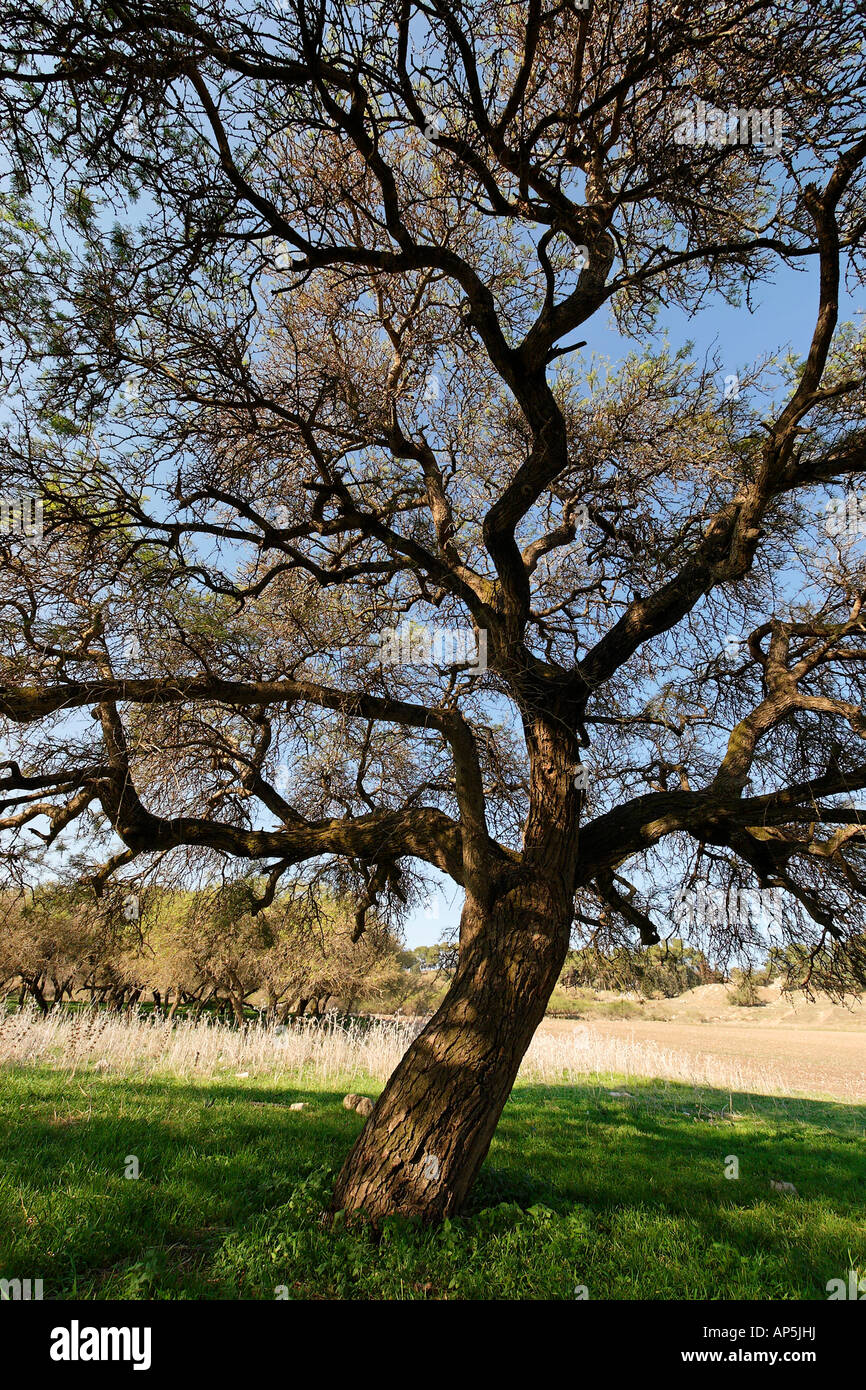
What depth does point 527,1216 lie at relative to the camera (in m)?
3.84

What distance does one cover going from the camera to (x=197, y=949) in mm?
8820

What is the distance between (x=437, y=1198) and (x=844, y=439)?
583 cm

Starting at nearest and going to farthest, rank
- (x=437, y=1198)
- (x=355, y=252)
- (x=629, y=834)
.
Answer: (x=437, y=1198) < (x=355, y=252) < (x=629, y=834)

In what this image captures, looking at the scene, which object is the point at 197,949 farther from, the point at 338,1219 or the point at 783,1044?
the point at 783,1044

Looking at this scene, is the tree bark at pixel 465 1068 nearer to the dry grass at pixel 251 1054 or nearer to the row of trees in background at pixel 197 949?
the row of trees in background at pixel 197 949

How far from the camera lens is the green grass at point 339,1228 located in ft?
9.87

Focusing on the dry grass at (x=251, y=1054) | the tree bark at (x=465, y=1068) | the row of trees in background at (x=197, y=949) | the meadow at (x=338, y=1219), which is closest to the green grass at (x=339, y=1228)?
the meadow at (x=338, y=1219)

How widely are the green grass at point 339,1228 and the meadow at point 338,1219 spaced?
14 millimetres

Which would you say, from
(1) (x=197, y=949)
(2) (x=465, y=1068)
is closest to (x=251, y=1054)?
(1) (x=197, y=949)

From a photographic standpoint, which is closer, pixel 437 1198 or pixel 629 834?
pixel 437 1198

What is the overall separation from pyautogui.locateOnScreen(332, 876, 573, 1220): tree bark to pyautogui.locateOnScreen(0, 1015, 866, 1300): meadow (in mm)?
190

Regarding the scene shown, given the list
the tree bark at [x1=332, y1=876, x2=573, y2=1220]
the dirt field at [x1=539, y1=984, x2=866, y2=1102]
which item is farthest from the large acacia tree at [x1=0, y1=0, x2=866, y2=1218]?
the dirt field at [x1=539, y1=984, x2=866, y2=1102]
